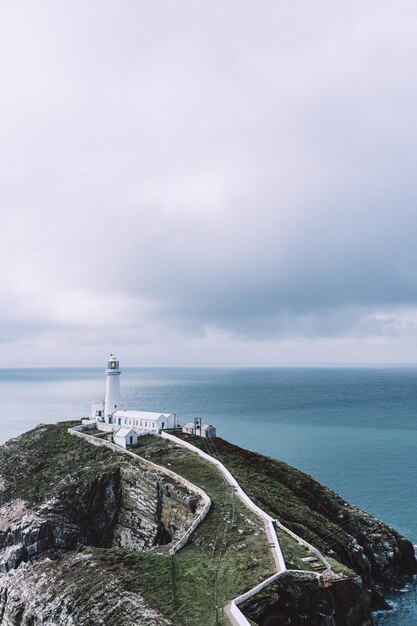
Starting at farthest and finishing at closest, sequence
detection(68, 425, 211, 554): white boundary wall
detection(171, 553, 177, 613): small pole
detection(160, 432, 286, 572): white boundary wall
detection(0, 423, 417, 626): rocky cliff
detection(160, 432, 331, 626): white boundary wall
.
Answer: detection(68, 425, 211, 554): white boundary wall
detection(160, 432, 286, 572): white boundary wall
detection(0, 423, 417, 626): rocky cliff
detection(171, 553, 177, 613): small pole
detection(160, 432, 331, 626): white boundary wall

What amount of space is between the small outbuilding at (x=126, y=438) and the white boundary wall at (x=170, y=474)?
3.08ft

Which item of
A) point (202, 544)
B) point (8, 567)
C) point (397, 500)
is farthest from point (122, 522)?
point (397, 500)

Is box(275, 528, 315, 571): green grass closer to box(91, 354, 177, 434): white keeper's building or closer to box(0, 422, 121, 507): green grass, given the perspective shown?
box(0, 422, 121, 507): green grass

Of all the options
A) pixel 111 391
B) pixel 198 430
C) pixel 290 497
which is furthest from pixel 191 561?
pixel 111 391

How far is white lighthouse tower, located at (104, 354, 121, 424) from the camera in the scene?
7351cm

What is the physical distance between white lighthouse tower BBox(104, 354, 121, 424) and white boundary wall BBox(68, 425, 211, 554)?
5514mm

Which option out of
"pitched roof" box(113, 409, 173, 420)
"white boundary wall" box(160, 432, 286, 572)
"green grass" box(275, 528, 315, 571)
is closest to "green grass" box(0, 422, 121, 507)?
"pitched roof" box(113, 409, 173, 420)

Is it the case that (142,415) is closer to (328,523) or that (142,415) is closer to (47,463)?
(47,463)

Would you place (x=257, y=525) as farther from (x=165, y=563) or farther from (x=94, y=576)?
(x=94, y=576)

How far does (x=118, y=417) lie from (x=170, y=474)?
2544 cm

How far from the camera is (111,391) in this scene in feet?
244

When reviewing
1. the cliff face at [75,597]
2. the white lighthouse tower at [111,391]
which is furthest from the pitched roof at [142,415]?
the cliff face at [75,597]

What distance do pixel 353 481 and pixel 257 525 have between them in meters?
42.6

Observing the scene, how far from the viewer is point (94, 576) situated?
29516 millimetres
